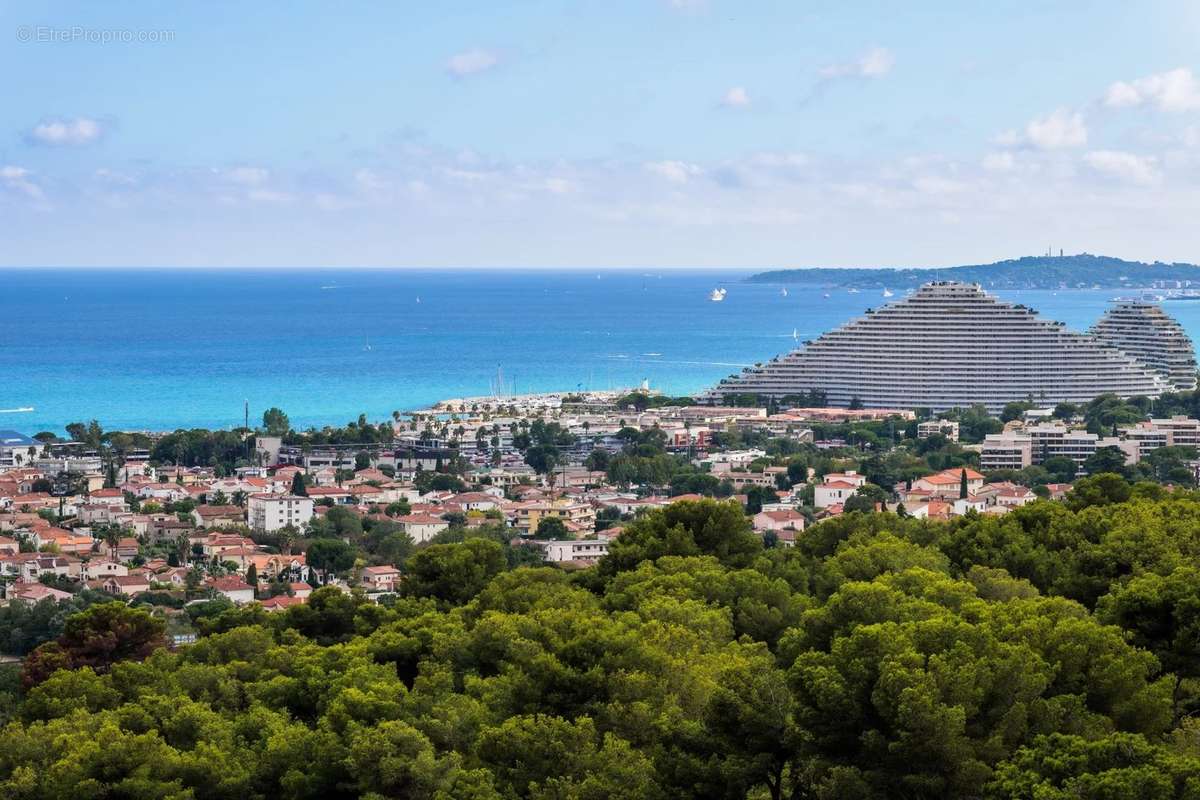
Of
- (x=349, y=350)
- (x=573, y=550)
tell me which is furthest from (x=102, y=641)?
(x=349, y=350)

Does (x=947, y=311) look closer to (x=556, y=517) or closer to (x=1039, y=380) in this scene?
(x=1039, y=380)

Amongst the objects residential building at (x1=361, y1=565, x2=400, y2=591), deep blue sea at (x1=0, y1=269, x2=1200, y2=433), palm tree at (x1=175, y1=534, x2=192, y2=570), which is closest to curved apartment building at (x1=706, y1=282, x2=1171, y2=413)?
deep blue sea at (x1=0, y1=269, x2=1200, y2=433)

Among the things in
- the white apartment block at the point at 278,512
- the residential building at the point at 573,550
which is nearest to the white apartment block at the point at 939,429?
the residential building at the point at 573,550

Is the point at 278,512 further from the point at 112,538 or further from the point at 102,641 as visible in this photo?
the point at 102,641

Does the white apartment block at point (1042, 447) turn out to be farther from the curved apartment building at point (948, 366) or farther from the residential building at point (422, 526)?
the residential building at point (422, 526)

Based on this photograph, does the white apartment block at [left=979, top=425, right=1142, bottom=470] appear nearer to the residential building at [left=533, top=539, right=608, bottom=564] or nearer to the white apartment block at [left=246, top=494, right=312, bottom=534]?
the residential building at [left=533, top=539, right=608, bottom=564]

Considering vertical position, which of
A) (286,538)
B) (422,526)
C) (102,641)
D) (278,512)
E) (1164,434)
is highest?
(102,641)
